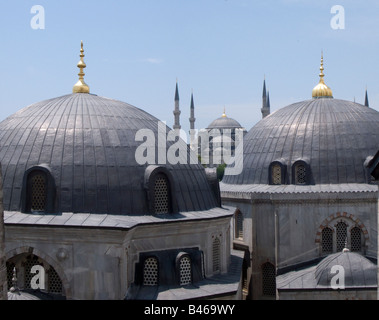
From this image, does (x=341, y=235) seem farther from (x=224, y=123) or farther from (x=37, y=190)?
(x=224, y=123)

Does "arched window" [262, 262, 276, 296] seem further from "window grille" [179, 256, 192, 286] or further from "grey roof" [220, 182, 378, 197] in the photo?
"window grille" [179, 256, 192, 286]

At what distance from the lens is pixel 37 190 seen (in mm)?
17312

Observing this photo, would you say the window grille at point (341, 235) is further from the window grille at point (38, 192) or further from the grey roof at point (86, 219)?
the window grille at point (38, 192)

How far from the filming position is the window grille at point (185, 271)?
17141 mm

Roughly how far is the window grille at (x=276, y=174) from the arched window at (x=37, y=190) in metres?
11.0

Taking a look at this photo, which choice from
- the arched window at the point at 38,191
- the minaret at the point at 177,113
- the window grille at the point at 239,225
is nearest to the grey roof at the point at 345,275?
the window grille at the point at 239,225

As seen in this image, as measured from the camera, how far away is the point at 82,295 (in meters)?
15.6

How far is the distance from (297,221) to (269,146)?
4.22 m

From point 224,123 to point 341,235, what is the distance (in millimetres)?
70238

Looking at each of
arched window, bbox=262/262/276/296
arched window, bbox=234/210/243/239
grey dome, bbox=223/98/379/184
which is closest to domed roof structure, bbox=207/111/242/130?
grey dome, bbox=223/98/379/184

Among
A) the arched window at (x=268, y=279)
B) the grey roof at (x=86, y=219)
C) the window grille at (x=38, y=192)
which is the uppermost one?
the window grille at (x=38, y=192)

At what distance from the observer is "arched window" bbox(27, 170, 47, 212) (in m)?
17.2

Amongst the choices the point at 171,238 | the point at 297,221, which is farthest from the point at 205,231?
the point at 297,221
